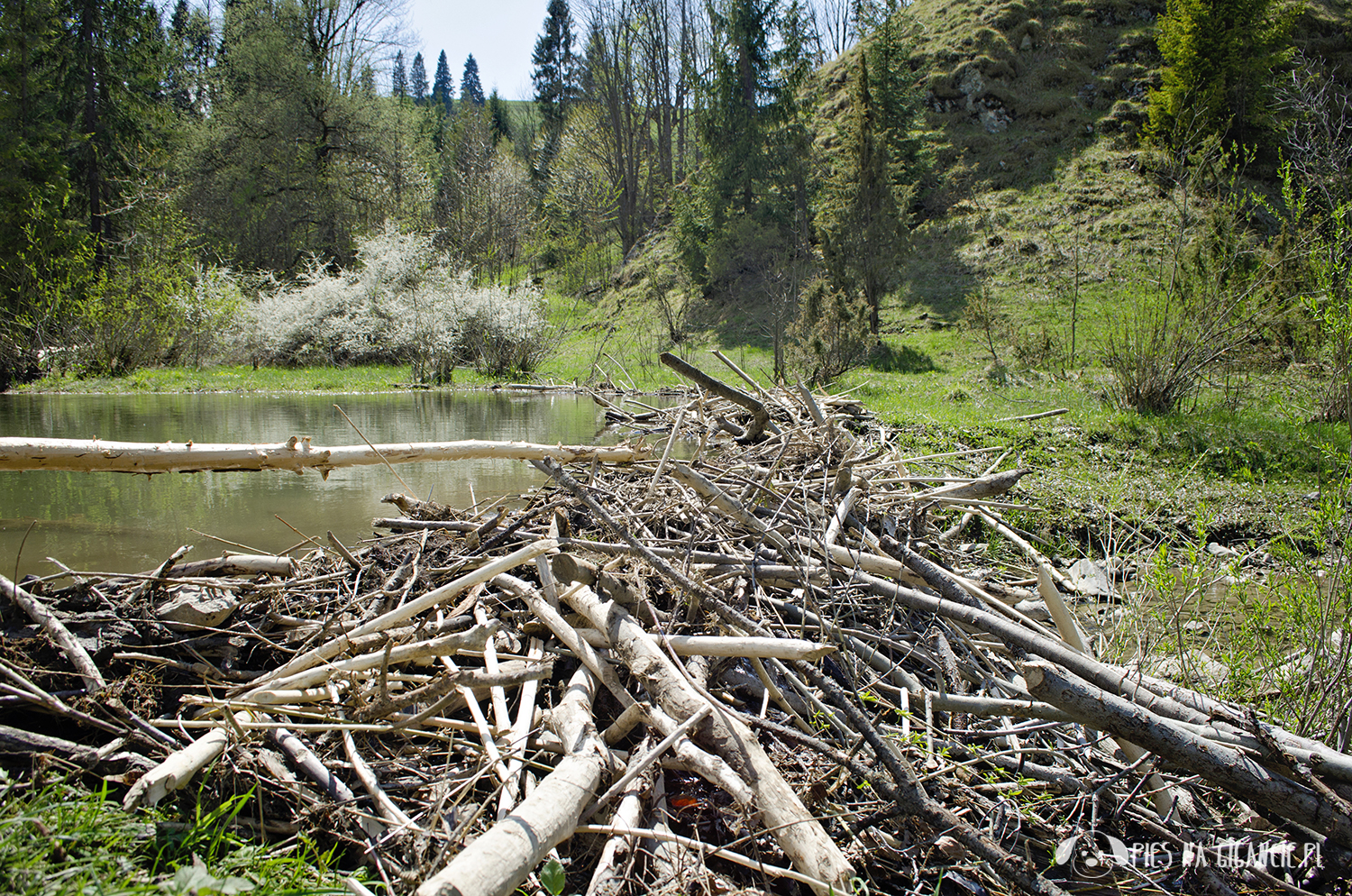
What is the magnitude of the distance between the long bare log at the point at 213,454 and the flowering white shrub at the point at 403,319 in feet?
48.3

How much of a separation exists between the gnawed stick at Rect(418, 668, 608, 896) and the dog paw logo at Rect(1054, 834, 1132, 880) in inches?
53.6

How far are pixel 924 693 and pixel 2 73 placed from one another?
2453cm

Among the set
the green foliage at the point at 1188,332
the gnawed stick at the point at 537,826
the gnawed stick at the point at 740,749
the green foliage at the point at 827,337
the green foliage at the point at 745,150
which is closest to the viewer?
the gnawed stick at the point at 537,826

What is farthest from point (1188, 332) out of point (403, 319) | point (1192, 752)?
point (403, 319)

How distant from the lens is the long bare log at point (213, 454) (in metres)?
2.69

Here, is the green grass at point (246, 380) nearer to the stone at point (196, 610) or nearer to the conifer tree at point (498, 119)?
the stone at point (196, 610)

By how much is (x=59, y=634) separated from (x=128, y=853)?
1043 millimetres

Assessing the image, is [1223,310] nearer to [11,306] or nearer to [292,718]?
[292,718]

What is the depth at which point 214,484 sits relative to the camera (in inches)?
256

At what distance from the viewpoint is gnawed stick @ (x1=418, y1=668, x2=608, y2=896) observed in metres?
1.42

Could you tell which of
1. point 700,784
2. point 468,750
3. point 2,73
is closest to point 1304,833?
point 700,784

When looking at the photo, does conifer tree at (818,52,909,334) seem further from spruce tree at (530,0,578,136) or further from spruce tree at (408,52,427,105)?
spruce tree at (408,52,427,105)

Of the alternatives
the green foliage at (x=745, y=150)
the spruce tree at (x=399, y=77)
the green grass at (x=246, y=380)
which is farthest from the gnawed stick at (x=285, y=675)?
the spruce tree at (x=399, y=77)

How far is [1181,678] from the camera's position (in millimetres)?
2666
